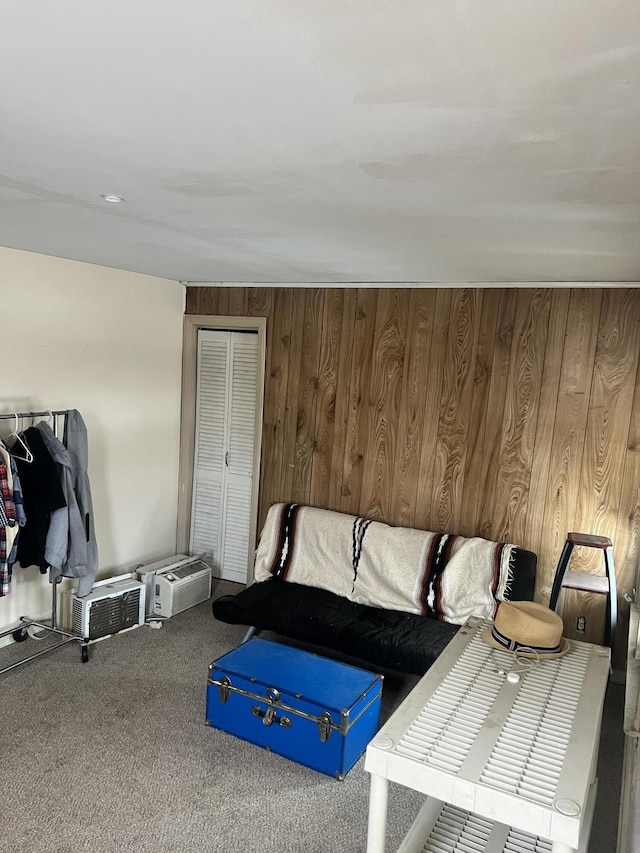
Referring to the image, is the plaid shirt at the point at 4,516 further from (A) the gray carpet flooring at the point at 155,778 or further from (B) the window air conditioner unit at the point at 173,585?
(B) the window air conditioner unit at the point at 173,585

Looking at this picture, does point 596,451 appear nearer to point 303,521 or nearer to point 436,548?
point 436,548

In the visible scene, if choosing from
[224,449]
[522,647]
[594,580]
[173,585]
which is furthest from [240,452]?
[522,647]

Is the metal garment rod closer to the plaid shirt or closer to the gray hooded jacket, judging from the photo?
the gray hooded jacket

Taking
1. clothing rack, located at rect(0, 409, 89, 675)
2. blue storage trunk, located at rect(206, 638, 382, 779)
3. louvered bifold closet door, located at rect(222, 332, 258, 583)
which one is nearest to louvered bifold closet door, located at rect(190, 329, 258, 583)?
louvered bifold closet door, located at rect(222, 332, 258, 583)

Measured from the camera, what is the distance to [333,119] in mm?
1324

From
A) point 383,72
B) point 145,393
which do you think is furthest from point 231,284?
point 383,72

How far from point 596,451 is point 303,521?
1.81 m

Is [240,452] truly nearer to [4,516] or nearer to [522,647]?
[4,516]

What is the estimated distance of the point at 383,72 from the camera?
1102 mm

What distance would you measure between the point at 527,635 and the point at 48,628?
2.64 m

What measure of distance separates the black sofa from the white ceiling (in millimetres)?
1820

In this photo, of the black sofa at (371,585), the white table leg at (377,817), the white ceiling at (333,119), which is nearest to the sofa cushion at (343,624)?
the black sofa at (371,585)

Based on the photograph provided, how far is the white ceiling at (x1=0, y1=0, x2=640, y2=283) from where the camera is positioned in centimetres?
96

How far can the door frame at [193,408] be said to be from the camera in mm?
4402
